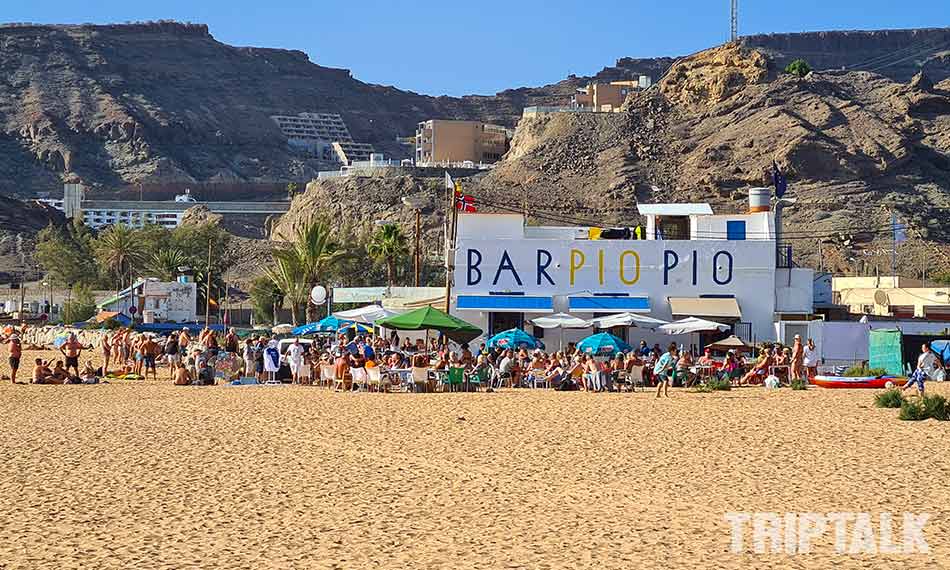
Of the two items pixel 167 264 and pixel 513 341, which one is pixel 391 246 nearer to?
pixel 167 264

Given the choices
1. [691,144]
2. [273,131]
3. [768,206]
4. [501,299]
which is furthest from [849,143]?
[273,131]

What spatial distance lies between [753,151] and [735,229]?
54.3 meters

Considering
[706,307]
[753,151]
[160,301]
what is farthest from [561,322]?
[753,151]

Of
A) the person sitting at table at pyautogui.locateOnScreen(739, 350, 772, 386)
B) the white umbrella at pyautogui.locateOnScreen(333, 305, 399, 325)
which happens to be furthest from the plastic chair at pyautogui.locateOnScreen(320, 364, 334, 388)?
the person sitting at table at pyautogui.locateOnScreen(739, 350, 772, 386)

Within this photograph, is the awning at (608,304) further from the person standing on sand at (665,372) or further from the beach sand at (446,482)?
the beach sand at (446,482)

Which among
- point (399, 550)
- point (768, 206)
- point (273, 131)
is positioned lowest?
point (399, 550)

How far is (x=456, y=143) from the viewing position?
12038cm

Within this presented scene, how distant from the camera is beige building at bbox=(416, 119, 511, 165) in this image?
118938 millimetres

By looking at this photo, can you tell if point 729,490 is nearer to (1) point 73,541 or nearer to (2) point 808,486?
(2) point 808,486

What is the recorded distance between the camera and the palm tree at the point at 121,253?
2822 inches

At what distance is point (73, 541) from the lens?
984 cm

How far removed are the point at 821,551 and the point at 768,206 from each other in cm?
2756

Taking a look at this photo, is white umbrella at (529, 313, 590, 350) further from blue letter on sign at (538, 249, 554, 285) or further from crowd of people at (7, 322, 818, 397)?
blue letter on sign at (538, 249, 554, 285)

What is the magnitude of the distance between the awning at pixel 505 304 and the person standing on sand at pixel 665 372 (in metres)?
6.43
